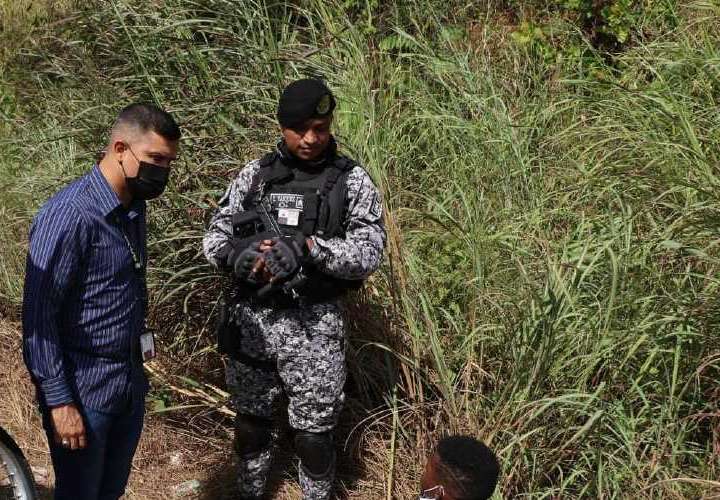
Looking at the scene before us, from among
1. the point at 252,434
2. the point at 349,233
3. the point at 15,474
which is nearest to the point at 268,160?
the point at 349,233

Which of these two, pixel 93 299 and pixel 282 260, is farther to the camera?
pixel 282 260

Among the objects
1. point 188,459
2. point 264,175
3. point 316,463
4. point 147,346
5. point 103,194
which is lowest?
point 188,459

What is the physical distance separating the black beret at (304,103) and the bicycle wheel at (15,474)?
1534mm

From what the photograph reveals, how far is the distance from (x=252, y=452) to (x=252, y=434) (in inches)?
4.3

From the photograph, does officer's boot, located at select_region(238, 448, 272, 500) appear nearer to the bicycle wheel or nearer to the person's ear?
the bicycle wheel

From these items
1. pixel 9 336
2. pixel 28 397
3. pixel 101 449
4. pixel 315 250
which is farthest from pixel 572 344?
pixel 9 336

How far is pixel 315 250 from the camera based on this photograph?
2688mm

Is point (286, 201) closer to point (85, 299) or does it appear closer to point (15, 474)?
point (85, 299)

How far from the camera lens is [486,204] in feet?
12.4

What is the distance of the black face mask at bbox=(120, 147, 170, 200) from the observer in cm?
235

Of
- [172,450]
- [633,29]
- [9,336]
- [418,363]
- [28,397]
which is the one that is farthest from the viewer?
[633,29]

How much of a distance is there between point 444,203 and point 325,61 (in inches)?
42.2

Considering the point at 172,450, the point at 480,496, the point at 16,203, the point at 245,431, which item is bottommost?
the point at 172,450

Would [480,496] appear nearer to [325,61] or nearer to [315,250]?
[315,250]
